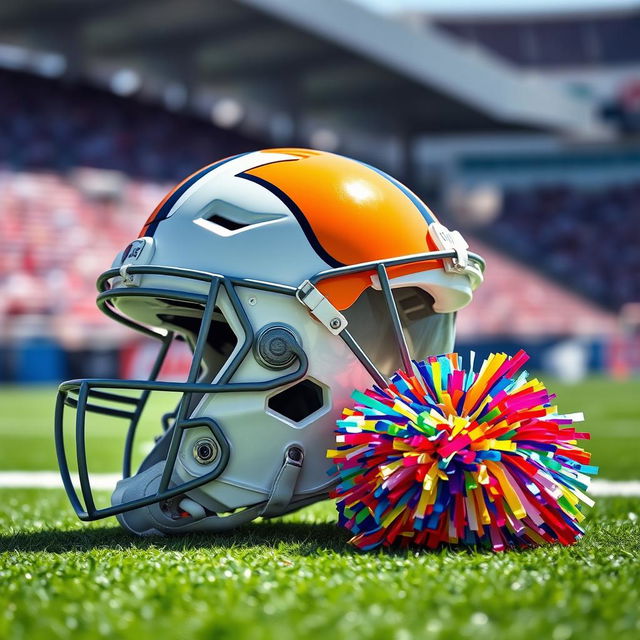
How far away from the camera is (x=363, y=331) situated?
2842 mm

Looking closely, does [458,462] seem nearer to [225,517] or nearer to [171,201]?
[225,517]

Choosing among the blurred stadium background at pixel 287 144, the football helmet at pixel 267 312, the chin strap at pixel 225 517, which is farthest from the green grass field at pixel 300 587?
the blurred stadium background at pixel 287 144

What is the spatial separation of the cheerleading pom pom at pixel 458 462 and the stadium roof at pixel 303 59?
16.1 metres

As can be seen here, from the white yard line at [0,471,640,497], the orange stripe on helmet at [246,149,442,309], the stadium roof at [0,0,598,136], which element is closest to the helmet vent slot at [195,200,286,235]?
the orange stripe on helmet at [246,149,442,309]

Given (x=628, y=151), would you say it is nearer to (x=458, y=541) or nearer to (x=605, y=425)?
(x=605, y=425)

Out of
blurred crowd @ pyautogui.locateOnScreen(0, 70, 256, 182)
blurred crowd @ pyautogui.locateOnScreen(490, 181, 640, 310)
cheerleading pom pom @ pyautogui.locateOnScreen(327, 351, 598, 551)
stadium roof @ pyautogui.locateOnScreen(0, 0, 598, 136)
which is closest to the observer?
cheerleading pom pom @ pyautogui.locateOnScreen(327, 351, 598, 551)

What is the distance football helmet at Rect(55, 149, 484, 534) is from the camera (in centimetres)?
266

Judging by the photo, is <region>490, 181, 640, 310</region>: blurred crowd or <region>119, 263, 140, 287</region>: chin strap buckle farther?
<region>490, 181, 640, 310</region>: blurred crowd

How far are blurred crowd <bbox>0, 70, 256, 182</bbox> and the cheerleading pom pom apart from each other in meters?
14.7

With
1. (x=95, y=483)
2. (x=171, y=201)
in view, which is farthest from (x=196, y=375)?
(x=95, y=483)

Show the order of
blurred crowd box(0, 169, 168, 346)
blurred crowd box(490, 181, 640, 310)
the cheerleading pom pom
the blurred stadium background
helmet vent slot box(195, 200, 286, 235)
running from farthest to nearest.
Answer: blurred crowd box(490, 181, 640, 310) < the blurred stadium background < blurred crowd box(0, 169, 168, 346) < helmet vent slot box(195, 200, 286, 235) < the cheerleading pom pom

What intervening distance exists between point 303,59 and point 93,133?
185 inches

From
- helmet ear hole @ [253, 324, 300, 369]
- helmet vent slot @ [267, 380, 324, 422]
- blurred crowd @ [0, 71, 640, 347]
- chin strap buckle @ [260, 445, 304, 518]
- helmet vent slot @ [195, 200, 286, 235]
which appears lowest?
chin strap buckle @ [260, 445, 304, 518]

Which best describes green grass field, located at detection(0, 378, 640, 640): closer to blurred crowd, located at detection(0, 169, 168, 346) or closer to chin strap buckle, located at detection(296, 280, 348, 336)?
chin strap buckle, located at detection(296, 280, 348, 336)
